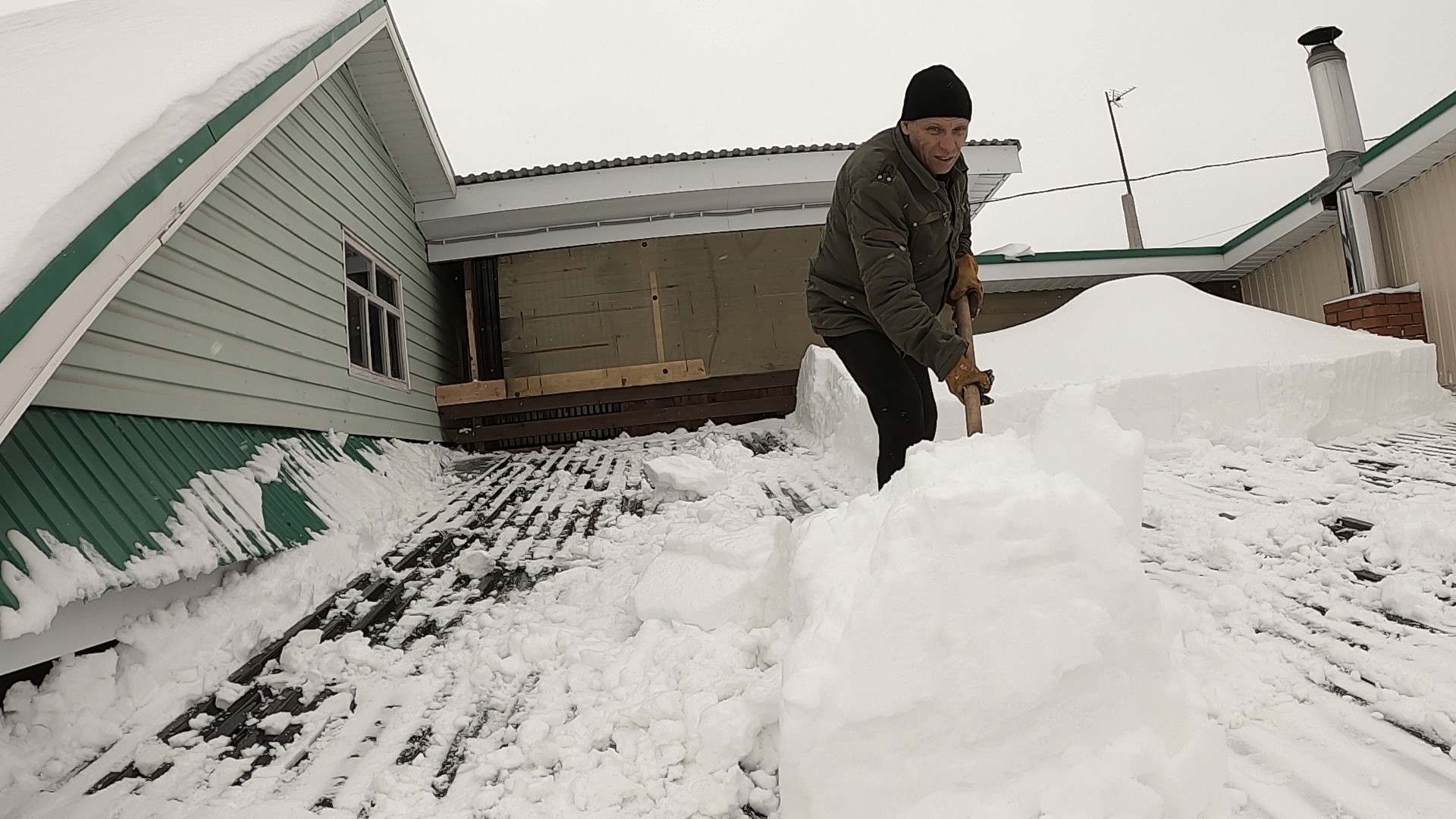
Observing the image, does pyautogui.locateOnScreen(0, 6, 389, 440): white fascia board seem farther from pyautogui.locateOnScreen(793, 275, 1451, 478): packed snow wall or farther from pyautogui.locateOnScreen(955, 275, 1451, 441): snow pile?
pyautogui.locateOnScreen(955, 275, 1451, 441): snow pile

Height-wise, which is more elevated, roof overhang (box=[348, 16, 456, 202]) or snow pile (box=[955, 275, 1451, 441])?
roof overhang (box=[348, 16, 456, 202])

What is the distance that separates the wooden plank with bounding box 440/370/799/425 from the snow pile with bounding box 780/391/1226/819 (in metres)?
6.71

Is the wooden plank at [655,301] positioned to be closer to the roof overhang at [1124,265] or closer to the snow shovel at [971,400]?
the roof overhang at [1124,265]

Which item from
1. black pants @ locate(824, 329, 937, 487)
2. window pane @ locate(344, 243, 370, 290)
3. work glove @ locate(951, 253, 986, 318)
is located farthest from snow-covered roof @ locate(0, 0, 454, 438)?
work glove @ locate(951, 253, 986, 318)

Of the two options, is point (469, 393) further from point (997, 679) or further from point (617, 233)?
point (997, 679)

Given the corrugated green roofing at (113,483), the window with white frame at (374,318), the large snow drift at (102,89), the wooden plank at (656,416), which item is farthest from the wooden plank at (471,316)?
the corrugated green roofing at (113,483)

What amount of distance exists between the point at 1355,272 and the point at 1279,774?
23.7 feet

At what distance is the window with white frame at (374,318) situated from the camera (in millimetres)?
5867

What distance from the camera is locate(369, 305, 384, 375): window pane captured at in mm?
6293

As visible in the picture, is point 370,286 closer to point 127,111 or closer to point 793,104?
point 127,111

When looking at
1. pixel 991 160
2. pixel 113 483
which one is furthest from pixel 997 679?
pixel 991 160

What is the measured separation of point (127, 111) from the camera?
2.44 meters

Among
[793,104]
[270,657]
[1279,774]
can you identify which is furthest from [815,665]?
[793,104]

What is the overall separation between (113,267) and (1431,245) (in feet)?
28.3
